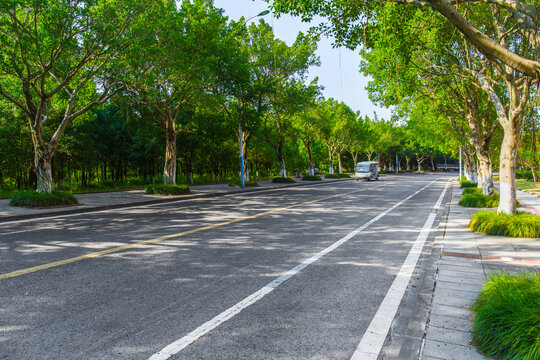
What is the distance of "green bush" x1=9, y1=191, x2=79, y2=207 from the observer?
1315 centimetres

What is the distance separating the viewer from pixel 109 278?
475 cm

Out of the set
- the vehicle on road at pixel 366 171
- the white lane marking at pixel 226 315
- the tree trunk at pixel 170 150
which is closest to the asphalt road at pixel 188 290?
the white lane marking at pixel 226 315

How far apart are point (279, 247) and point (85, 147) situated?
26613 millimetres

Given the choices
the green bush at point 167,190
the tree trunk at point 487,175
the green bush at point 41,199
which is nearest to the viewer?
the green bush at point 41,199

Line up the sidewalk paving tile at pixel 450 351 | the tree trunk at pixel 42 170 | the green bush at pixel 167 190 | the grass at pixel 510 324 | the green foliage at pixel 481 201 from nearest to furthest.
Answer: the grass at pixel 510 324 → the sidewalk paving tile at pixel 450 351 → the green foliage at pixel 481 201 → the tree trunk at pixel 42 170 → the green bush at pixel 167 190

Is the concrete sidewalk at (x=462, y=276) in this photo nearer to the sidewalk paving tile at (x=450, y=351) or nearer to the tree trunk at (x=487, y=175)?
the sidewalk paving tile at (x=450, y=351)

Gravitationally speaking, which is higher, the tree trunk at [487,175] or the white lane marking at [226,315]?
the tree trunk at [487,175]

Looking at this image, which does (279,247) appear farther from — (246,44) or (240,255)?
(246,44)

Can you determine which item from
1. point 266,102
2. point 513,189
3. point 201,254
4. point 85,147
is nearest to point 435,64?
point 513,189

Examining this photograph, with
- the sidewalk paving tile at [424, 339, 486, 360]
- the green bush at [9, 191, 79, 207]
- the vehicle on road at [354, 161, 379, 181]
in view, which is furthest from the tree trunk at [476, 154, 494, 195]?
the vehicle on road at [354, 161, 379, 181]

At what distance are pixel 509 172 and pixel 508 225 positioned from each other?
171cm

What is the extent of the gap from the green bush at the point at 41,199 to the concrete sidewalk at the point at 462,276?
14.0 metres

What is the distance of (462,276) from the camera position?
4754mm

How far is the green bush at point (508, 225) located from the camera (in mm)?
7266
